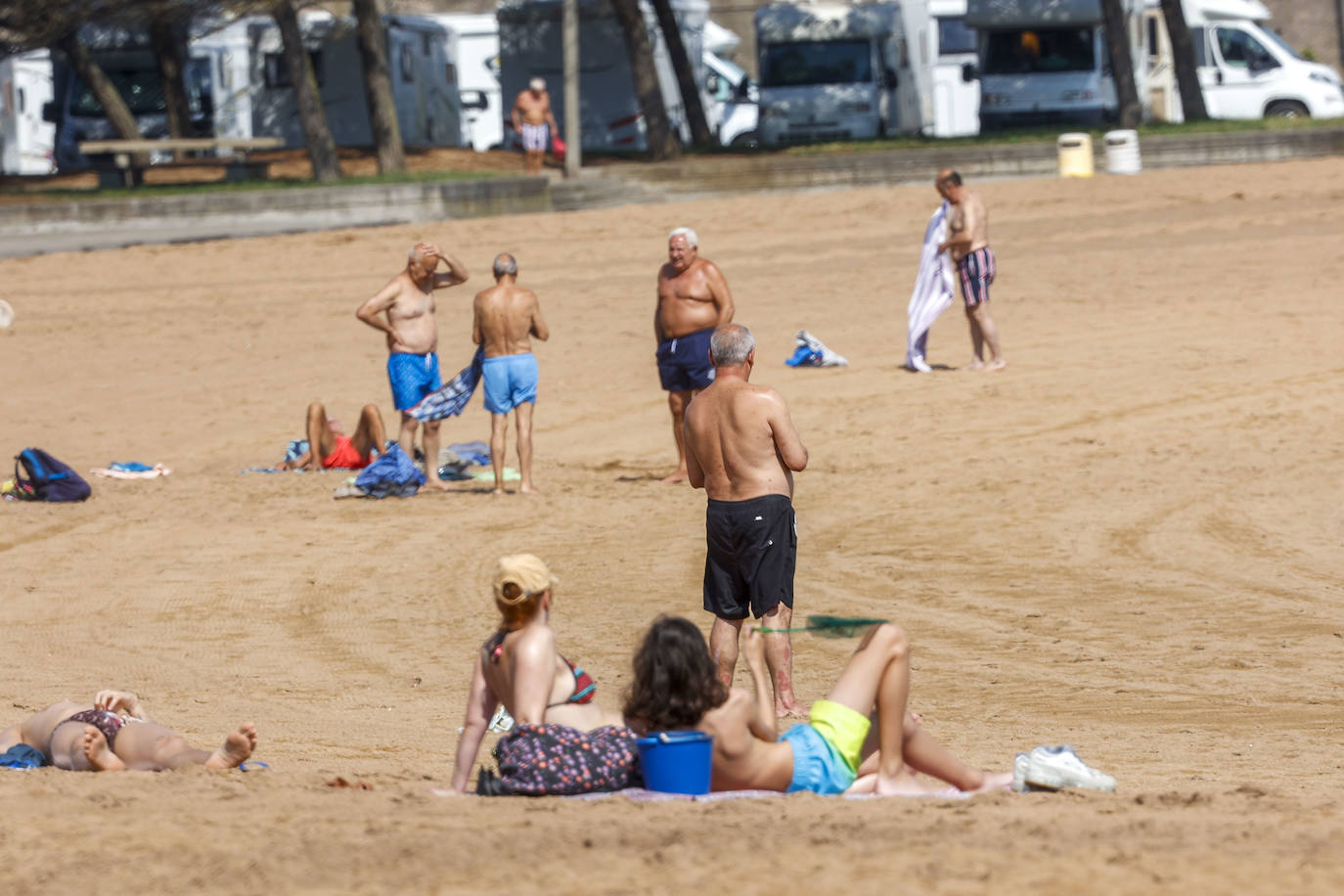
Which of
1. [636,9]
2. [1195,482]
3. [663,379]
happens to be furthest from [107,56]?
[1195,482]

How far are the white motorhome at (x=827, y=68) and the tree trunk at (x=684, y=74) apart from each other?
3.42ft

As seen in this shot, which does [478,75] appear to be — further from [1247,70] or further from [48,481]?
[48,481]

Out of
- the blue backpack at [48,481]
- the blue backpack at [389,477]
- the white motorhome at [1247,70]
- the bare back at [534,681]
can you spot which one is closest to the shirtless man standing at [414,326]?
the blue backpack at [389,477]

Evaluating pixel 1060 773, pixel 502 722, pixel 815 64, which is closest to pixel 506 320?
pixel 502 722

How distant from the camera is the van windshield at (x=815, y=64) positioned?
2998 cm

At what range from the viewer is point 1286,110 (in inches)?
1203

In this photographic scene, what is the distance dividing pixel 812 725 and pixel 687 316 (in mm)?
6248

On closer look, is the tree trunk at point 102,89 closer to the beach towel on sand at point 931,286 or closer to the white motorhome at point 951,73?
the white motorhome at point 951,73

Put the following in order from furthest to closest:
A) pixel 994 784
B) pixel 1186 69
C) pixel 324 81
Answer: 1. pixel 324 81
2. pixel 1186 69
3. pixel 994 784

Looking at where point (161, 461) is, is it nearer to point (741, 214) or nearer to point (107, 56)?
point (741, 214)

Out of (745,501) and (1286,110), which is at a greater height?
(1286,110)

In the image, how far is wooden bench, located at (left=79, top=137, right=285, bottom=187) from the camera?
26188 millimetres

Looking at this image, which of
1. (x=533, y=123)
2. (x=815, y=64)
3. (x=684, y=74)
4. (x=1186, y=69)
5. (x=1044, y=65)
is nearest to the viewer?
(x=533, y=123)

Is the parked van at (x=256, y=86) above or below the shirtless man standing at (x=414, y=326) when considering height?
above
